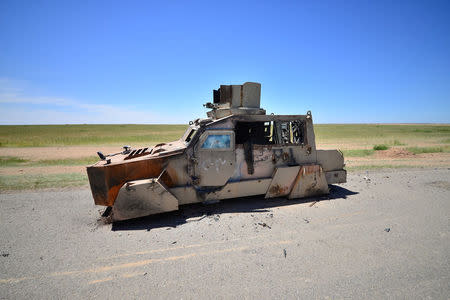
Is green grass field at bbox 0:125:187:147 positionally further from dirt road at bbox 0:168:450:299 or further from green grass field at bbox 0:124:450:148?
dirt road at bbox 0:168:450:299

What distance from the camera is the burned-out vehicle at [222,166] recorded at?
177 inches

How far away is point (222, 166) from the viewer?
5148 mm

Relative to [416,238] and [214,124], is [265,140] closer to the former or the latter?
[214,124]

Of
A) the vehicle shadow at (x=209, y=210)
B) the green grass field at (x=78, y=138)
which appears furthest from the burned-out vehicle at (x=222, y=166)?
the green grass field at (x=78, y=138)

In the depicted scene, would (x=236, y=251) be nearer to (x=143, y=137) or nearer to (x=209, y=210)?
(x=209, y=210)

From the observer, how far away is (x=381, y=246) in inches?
145

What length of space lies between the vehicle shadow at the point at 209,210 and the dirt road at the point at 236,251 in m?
0.03

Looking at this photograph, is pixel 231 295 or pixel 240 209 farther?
pixel 240 209

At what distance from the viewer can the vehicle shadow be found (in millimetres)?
4629

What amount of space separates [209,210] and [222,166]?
109 cm

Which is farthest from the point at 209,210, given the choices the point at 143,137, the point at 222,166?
the point at 143,137

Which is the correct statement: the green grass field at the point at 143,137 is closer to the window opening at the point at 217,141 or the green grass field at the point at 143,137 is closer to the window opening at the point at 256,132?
the window opening at the point at 256,132

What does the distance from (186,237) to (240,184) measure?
5.78ft

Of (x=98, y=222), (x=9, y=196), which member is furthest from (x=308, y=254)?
(x=9, y=196)
